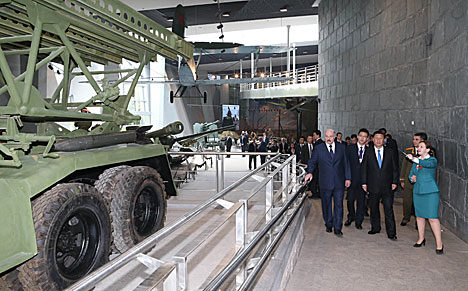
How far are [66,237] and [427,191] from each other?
13.5 ft

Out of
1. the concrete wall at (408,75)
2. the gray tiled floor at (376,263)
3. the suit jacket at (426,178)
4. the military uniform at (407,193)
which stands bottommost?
the gray tiled floor at (376,263)

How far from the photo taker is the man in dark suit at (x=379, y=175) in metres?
6.11

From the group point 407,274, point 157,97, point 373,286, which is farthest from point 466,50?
point 157,97

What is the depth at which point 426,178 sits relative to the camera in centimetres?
524

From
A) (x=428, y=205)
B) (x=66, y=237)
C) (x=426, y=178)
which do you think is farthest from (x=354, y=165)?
(x=66, y=237)

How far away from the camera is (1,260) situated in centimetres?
250

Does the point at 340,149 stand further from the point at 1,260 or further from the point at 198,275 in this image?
the point at 1,260

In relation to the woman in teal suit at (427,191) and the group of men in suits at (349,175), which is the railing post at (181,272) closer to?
the woman in teal suit at (427,191)

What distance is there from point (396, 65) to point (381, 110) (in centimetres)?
128

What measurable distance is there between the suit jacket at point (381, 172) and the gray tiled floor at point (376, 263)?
689 mm

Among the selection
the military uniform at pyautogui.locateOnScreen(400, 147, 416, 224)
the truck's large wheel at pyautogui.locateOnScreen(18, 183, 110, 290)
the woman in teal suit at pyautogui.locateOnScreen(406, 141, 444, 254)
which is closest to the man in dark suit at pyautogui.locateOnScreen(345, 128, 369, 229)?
the military uniform at pyautogui.locateOnScreen(400, 147, 416, 224)

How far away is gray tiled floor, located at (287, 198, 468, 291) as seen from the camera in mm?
4250

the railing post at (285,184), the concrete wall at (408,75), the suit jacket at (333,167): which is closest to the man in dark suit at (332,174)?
the suit jacket at (333,167)

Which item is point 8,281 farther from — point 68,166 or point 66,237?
point 68,166
